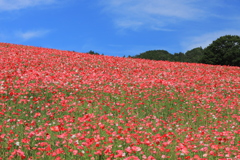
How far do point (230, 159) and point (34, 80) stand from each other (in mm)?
12190

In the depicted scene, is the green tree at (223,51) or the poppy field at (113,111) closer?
the poppy field at (113,111)

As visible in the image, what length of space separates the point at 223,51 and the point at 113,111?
30.8 meters

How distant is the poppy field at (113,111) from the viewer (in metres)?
7.12

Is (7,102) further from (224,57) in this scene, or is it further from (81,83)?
(224,57)

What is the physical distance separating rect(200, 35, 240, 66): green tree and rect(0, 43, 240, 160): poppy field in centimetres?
1632

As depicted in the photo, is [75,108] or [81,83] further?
[81,83]

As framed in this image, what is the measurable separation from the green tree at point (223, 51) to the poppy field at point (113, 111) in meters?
16.3

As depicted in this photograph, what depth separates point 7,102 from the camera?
1218 centimetres

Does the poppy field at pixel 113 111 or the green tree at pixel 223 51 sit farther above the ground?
the green tree at pixel 223 51

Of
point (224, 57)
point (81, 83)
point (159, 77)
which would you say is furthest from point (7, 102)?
point (224, 57)

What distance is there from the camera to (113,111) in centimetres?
1136

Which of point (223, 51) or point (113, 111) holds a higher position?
point (223, 51)

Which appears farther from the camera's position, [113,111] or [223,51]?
[223,51]

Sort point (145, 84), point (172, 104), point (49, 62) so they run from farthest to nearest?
point (49, 62)
point (145, 84)
point (172, 104)
